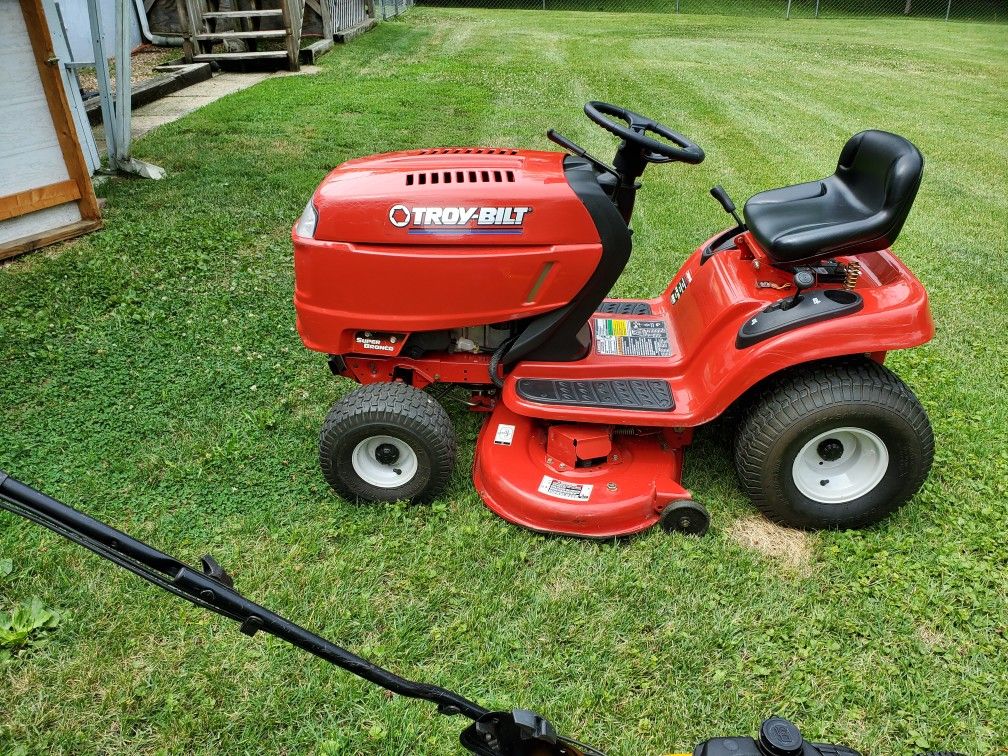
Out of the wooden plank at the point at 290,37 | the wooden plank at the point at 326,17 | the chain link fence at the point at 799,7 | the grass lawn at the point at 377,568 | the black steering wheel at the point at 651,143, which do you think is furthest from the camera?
the chain link fence at the point at 799,7

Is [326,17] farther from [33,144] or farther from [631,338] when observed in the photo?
[631,338]

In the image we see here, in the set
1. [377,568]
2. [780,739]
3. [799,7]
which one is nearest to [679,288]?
[377,568]

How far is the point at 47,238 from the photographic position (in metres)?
5.03

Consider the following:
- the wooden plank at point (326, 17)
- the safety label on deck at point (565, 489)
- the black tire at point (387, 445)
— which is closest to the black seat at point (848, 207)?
the safety label on deck at point (565, 489)

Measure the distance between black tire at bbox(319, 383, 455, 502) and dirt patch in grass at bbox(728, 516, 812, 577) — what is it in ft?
3.74

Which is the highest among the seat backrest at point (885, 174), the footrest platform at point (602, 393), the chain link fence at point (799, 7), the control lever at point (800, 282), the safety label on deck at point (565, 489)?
the seat backrest at point (885, 174)

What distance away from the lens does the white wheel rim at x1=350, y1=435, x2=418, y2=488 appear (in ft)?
9.64

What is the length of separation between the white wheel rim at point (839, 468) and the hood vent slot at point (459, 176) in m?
1.48

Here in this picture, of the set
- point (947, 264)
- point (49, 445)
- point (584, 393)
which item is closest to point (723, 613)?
point (584, 393)

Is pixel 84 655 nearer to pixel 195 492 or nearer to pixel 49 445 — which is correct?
pixel 195 492

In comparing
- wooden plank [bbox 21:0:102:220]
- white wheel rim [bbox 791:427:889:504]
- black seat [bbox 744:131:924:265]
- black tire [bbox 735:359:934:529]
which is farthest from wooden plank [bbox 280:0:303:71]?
white wheel rim [bbox 791:427:889:504]

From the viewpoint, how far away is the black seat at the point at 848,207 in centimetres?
267

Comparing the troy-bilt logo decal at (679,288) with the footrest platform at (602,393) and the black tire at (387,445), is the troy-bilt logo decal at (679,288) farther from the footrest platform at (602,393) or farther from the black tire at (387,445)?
the black tire at (387,445)

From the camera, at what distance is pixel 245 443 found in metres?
3.36
